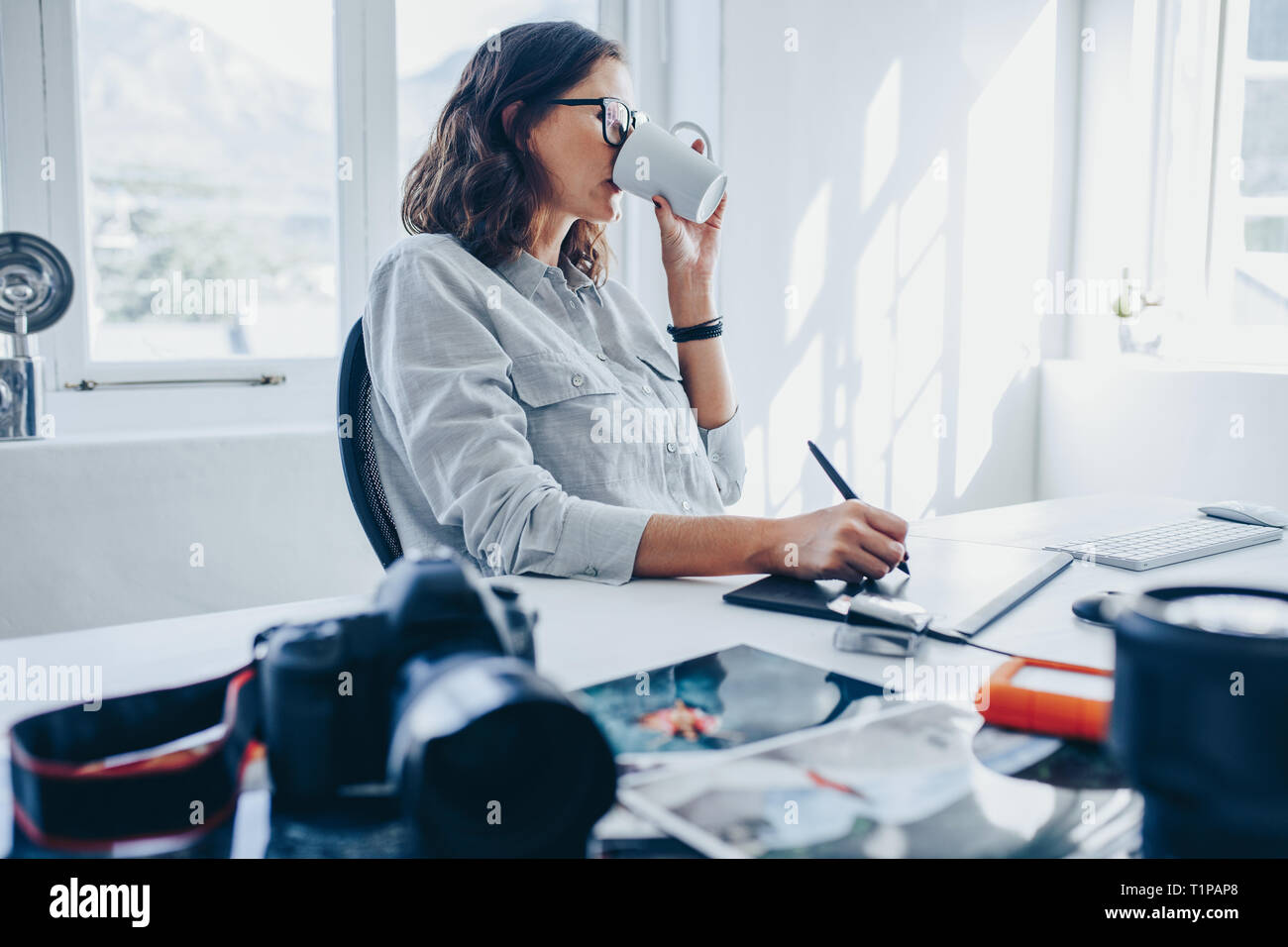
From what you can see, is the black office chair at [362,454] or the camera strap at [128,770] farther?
the black office chair at [362,454]

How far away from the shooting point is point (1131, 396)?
9.59 feet

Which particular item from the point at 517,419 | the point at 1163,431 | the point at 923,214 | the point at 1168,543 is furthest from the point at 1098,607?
the point at 923,214

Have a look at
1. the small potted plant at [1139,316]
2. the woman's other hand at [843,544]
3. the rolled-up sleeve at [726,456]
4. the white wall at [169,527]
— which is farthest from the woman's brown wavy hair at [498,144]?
the small potted plant at [1139,316]

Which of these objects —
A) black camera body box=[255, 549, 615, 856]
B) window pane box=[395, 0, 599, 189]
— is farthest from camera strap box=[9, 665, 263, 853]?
window pane box=[395, 0, 599, 189]

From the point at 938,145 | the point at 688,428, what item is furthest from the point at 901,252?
the point at 688,428

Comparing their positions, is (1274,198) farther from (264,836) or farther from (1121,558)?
(264,836)

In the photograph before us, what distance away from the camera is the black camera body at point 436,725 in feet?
1.43

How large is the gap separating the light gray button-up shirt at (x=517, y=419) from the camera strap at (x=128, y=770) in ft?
1.66

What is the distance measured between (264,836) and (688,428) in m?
1.06

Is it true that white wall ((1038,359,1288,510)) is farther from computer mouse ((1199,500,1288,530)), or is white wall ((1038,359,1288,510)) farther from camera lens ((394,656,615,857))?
camera lens ((394,656,615,857))

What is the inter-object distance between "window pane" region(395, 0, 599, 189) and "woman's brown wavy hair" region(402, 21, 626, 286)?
0.93 metres

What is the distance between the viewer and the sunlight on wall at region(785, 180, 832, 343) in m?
2.72

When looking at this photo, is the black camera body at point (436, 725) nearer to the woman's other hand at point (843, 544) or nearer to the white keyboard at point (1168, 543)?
the woman's other hand at point (843, 544)
